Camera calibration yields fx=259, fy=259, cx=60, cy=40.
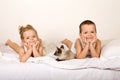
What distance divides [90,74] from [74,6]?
1.02 m

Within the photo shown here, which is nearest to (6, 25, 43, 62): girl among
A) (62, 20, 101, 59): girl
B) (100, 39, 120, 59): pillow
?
(62, 20, 101, 59): girl

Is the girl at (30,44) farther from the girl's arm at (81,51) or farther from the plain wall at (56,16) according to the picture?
the plain wall at (56,16)

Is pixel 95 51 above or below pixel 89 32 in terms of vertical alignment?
below

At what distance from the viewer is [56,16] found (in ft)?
7.62

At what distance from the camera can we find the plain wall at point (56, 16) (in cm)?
229

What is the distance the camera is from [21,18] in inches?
91.0

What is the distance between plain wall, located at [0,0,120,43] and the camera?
2.29m

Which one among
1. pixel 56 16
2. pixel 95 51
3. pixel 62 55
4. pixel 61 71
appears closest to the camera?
pixel 61 71

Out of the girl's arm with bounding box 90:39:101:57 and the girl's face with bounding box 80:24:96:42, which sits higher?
the girl's face with bounding box 80:24:96:42

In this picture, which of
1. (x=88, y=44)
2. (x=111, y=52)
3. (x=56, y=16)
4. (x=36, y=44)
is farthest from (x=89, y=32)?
(x=56, y=16)

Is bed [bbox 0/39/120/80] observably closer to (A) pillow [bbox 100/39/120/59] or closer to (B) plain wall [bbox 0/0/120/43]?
(A) pillow [bbox 100/39/120/59]

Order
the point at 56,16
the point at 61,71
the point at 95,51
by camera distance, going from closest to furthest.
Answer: the point at 61,71, the point at 95,51, the point at 56,16

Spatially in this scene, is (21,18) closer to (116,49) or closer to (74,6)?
(74,6)

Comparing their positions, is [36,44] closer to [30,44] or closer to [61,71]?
[30,44]
